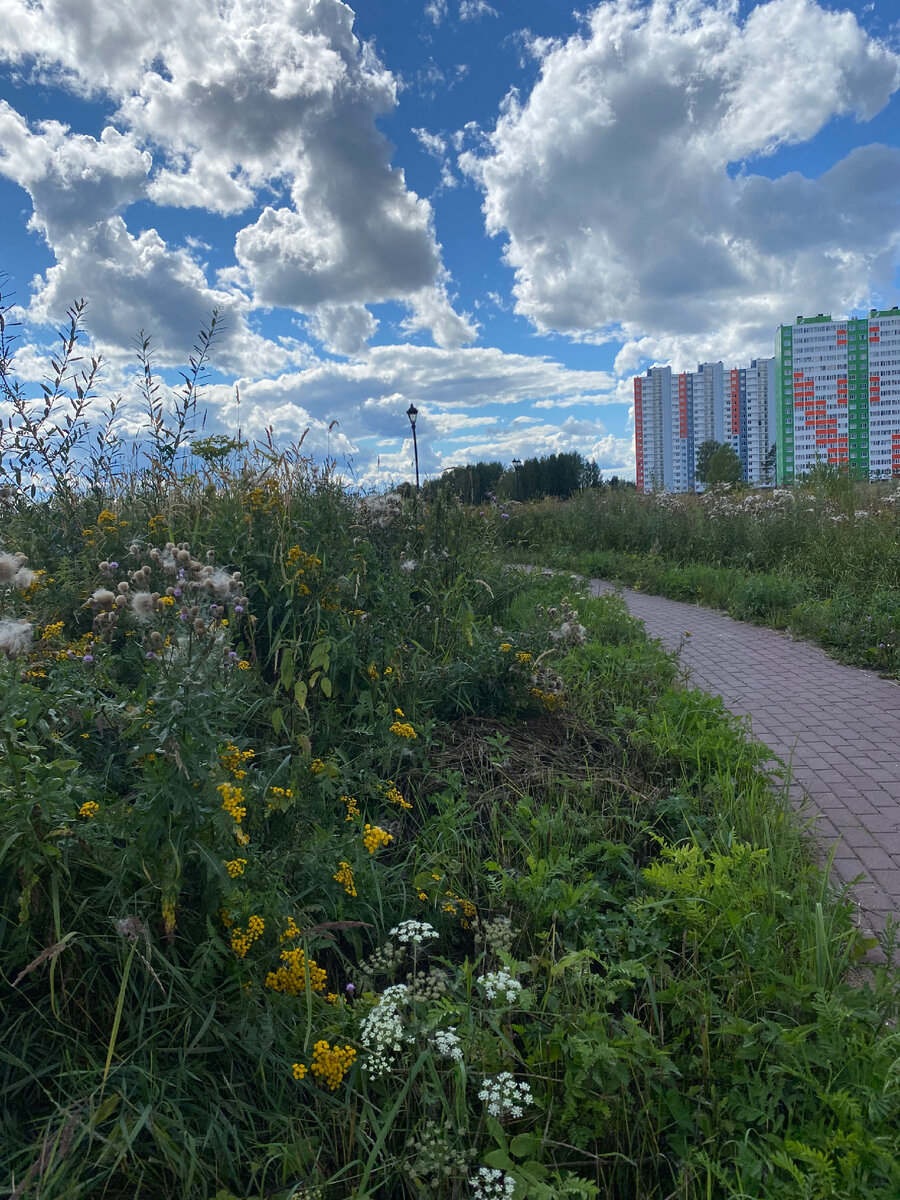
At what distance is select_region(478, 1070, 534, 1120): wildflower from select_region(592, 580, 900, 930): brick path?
1723mm

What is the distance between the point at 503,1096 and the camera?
1.82 m

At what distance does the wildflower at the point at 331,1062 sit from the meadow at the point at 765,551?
226 inches

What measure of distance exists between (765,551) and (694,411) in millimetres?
91084

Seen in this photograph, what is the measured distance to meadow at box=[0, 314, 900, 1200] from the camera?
172 centimetres

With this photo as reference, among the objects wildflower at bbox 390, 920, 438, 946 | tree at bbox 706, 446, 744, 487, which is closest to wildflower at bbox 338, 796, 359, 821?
wildflower at bbox 390, 920, 438, 946

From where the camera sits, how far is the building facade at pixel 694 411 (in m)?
89.9

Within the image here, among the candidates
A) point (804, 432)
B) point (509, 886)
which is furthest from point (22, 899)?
point (804, 432)

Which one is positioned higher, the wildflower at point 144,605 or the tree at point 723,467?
the tree at point 723,467

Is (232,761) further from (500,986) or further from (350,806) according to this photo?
(500,986)

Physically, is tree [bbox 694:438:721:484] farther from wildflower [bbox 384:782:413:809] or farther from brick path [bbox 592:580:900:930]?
wildflower [bbox 384:782:413:809]

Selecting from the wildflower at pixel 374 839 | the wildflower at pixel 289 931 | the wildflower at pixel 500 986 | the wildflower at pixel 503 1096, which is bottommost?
the wildflower at pixel 503 1096

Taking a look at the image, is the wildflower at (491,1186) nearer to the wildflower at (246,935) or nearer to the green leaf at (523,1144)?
the green leaf at (523,1144)

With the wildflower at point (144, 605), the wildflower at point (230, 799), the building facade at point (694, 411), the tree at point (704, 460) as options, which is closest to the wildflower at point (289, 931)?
the wildflower at point (230, 799)

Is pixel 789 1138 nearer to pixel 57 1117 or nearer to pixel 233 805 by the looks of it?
pixel 233 805
